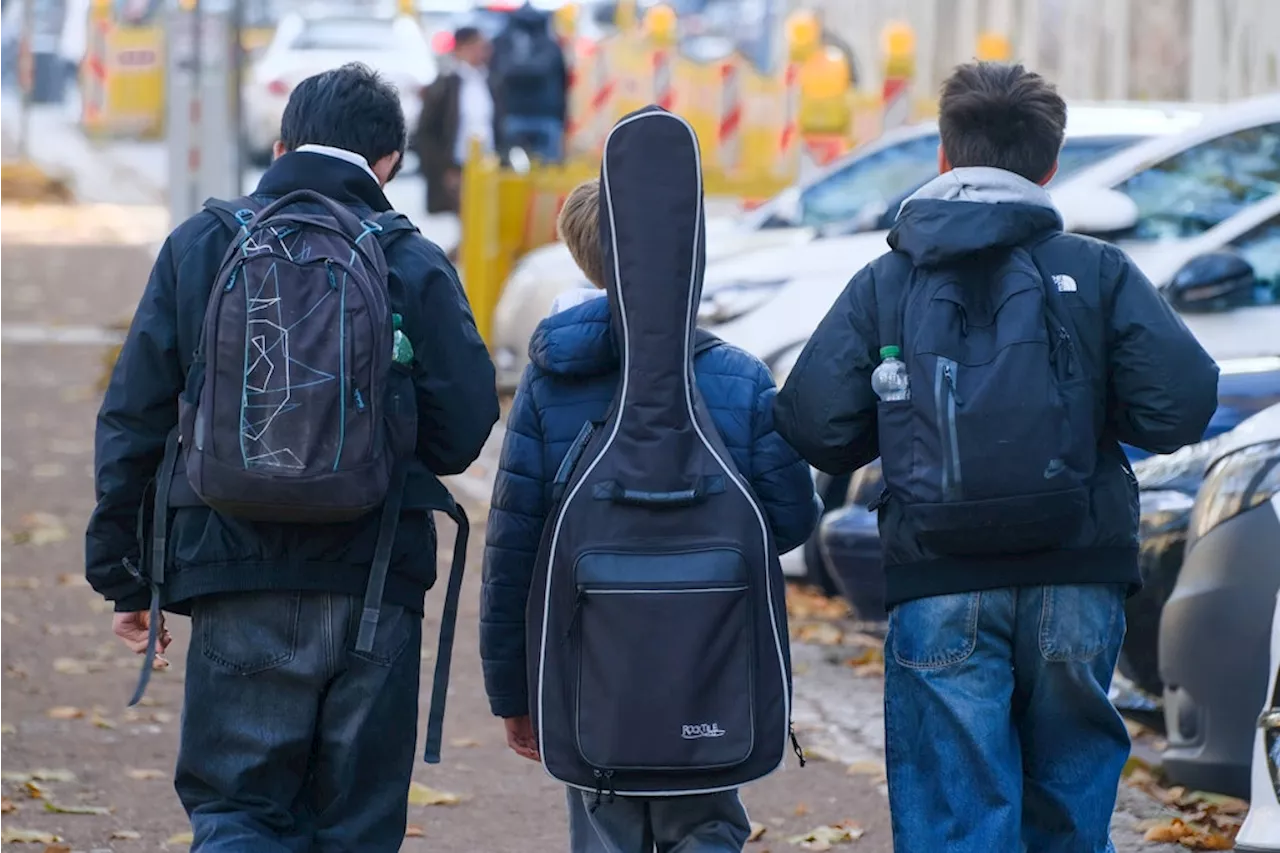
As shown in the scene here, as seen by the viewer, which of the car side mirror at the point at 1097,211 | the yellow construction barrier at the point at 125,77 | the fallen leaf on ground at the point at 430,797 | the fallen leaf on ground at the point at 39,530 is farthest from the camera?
the yellow construction barrier at the point at 125,77

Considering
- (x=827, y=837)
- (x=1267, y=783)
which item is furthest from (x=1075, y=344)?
(x=827, y=837)

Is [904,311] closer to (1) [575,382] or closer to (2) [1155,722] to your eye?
(1) [575,382]

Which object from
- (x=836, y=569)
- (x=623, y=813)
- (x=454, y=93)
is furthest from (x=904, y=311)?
(x=454, y=93)

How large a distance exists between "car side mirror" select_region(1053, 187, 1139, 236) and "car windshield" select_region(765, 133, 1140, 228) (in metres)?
2.15

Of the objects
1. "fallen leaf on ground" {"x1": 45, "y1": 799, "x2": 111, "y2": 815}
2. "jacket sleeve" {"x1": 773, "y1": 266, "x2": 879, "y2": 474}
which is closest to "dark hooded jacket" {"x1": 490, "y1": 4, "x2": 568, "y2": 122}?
"fallen leaf on ground" {"x1": 45, "y1": 799, "x2": 111, "y2": 815}

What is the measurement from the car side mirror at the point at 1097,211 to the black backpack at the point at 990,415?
4873 millimetres

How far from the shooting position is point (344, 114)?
164 inches

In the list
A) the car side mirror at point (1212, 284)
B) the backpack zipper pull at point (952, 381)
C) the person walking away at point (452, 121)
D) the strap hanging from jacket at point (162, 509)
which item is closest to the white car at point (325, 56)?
the person walking away at point (452, 121)

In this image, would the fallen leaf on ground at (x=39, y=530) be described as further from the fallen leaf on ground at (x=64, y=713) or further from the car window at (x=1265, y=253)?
the car window at (x=1265, y=253)

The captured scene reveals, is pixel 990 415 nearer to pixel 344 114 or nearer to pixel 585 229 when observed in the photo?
pixel 585 229

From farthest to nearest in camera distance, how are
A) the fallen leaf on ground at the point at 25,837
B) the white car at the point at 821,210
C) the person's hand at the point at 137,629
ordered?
the white car at the point at 821,210 < the fallen leaf on ground at the point at 25,837 < the person's hand at the point at 137,629

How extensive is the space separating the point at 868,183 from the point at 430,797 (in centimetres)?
621

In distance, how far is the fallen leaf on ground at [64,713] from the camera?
694 cm

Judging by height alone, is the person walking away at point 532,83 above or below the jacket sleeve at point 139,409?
above
